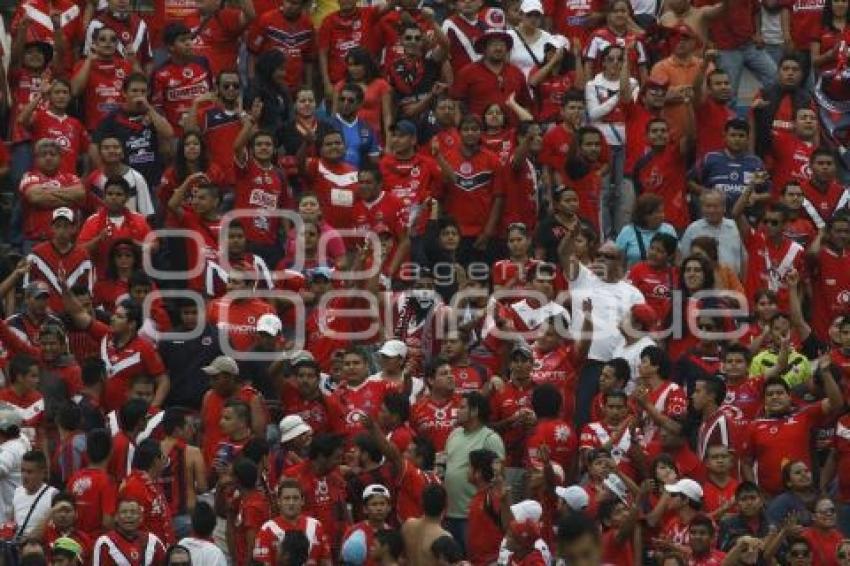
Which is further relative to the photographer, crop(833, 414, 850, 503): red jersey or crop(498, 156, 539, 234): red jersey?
crop(498, 156, 539, 234): red jersey

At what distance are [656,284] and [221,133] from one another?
12.1ft

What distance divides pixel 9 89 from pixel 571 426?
19.6 ft

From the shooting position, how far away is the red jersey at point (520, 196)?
2541 centimetres

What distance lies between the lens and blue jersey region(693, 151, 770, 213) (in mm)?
25469

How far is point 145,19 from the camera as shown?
27.5 metres

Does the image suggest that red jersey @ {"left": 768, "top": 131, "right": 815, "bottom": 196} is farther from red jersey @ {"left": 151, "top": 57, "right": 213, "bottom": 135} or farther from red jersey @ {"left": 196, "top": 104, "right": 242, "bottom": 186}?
red jersey @ {"left": 151, "top": 57, "right": 213, "bottom": 135}

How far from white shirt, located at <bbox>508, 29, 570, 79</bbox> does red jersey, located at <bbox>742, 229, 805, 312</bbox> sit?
2807mm

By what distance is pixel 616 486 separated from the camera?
850 inches

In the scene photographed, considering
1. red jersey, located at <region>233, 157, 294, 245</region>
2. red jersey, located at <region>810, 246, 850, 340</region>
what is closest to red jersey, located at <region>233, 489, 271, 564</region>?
red jersey, located at <region>233, 157, 294, 245</region>

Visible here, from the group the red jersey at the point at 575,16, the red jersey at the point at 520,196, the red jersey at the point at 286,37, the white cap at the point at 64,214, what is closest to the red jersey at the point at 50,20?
the red jersey at the point at 286,37

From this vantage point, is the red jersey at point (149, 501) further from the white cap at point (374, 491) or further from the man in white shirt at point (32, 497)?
the white cap at point (374, 491)

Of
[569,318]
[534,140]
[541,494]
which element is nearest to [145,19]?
[534,140]

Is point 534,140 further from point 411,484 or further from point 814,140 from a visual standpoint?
point 411,484

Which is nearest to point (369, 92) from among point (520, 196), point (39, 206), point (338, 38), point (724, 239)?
point (338, 38)
